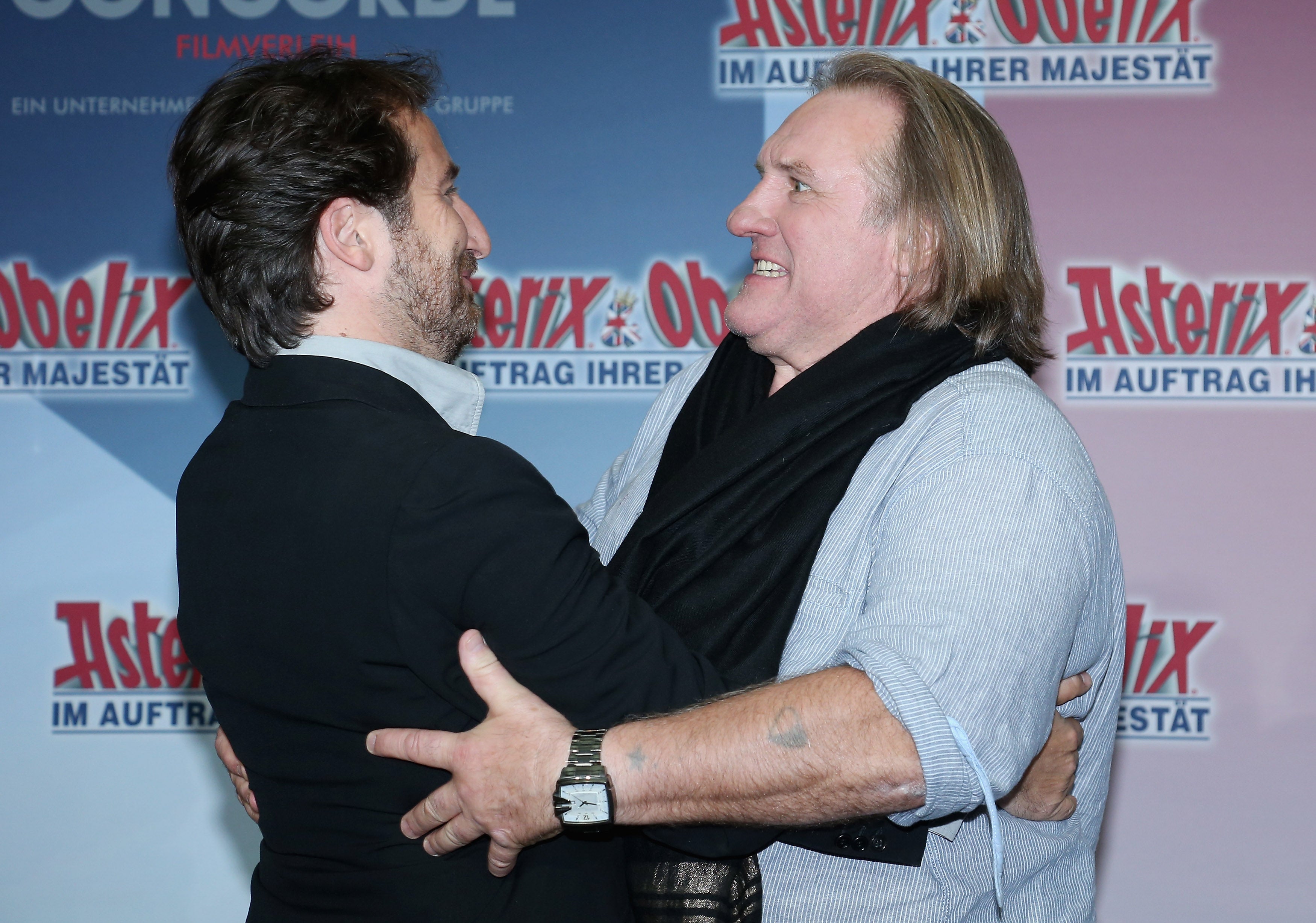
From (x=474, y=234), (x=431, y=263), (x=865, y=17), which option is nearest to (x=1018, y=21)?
(x=865, y=17)

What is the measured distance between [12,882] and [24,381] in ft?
4.35

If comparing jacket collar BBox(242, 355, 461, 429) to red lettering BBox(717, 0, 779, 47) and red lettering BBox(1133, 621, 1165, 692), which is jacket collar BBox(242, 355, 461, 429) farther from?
red lettering BBox(1133, 621, 1165, 692)

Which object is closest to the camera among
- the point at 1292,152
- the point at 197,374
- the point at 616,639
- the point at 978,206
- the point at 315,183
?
the point at 616,639

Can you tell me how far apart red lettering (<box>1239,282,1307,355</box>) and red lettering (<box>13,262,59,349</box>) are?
3.08 meters

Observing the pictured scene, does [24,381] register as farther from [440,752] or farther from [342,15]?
[440,752]

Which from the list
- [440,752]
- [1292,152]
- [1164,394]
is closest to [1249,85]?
[1292,152]

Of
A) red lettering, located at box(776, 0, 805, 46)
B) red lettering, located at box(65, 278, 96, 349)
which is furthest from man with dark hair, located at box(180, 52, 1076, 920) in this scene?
red lettering, located at box(65, 278, 96, 349)

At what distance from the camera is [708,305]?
2754 mm

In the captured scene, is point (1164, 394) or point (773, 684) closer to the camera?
point (773, 684)

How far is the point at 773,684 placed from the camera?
1.12 metres

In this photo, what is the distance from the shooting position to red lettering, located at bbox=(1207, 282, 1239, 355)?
105 inches

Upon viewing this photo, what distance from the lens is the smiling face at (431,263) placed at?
1306 mm

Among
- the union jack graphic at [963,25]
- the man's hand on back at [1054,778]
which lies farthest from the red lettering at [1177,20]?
the man's hand on back at [1054,778]

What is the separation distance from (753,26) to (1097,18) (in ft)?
2.80
